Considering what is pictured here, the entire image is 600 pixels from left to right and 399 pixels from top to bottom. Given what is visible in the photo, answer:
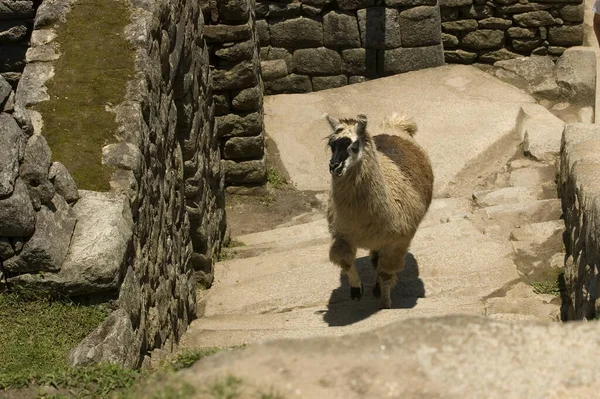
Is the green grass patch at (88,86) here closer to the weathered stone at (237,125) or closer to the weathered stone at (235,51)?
the weathered stone at (235,51)

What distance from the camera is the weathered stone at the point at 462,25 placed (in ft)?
43.8

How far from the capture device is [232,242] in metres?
9.70

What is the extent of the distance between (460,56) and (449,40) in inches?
11.2

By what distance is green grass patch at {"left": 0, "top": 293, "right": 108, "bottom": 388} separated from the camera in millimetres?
4637

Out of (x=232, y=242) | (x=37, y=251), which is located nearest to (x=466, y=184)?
(x=232, y=242)

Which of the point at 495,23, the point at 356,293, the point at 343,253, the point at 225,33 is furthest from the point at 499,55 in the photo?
the point at 343,253

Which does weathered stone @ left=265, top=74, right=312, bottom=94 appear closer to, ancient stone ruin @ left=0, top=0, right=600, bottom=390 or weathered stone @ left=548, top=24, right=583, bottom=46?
ancient stone ruin @ left=0, top=0, right=600, bottom=390

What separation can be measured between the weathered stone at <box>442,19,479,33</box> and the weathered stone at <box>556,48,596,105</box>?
54.1 inches

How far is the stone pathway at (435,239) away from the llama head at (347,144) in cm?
117

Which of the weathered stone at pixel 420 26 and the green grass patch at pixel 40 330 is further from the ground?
the weathered stone at pixel 420 26

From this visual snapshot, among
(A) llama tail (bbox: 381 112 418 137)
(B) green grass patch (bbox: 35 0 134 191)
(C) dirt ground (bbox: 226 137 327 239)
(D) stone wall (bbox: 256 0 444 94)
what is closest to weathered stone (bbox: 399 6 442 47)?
(D) stone wall (bbox: 256 0 444 94)

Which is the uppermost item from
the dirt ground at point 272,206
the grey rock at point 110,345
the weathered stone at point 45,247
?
the weathered stone at point 45,247

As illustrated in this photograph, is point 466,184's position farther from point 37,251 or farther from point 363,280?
point 37,251

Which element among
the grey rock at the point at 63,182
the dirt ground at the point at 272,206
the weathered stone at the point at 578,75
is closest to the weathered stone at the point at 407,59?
the weathered stone at the point at 578,75
